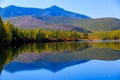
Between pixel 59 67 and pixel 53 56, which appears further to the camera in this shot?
pixel 53 56

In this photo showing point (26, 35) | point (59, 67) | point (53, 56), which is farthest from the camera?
point (26, 35)

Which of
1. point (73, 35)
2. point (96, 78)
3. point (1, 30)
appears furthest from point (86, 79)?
point (73, 35)

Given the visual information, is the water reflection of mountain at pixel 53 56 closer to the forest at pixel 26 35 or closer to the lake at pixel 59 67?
the lake at pixel 59 67

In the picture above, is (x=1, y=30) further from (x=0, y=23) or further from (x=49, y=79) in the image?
(x=49, y=79)

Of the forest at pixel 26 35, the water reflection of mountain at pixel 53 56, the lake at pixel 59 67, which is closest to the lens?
the lake at pixel 59 67

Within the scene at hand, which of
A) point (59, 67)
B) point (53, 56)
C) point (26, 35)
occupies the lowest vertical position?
point (26, 35)

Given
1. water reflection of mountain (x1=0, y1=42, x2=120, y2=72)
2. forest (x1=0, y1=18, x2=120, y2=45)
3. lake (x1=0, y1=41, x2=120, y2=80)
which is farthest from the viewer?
forest (x1=0, y1=18, x2=120, y2=45)

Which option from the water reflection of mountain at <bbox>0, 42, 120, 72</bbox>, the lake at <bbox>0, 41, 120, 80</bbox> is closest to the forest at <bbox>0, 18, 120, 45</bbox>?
the water reflection of mountain at <bbox>0, 42, 120, 72</bbox>

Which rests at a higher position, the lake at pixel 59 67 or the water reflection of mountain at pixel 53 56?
the lake at pixel 59 67

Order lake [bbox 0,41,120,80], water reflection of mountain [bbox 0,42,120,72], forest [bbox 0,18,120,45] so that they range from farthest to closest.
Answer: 1. forest [bbox 0,18,120,45]
2. water reflection of mountain [bbox 0,42,120,72]
3. lake [bbox 0,41,120,80]

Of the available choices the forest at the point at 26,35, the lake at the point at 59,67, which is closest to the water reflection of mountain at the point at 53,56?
the lake at the point at 59,67

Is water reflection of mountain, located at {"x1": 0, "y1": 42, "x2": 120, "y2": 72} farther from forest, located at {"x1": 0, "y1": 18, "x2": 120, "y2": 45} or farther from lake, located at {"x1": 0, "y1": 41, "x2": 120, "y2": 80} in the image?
forest, located at {"x1": 0, "y1": 18, "x2": 120, "y2": 45}

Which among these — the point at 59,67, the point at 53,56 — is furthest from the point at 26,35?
the point at 59,67

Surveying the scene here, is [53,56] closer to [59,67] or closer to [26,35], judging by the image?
[59,67]
